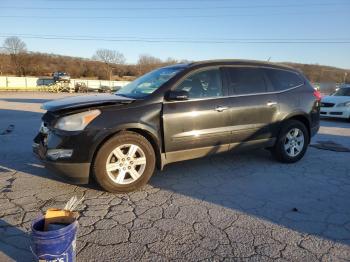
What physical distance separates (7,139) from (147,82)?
14.1 ft

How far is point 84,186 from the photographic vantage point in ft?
15.0

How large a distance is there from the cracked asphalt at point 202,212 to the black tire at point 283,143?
146mm

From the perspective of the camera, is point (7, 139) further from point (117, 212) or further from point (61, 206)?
point (117, 212)

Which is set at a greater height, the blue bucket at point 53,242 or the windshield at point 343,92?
the windshield at point 343,92

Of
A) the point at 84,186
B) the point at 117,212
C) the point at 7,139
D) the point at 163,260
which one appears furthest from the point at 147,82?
the point at 7,139

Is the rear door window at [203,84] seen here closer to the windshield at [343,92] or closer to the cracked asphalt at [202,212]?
the cracked asphalt at [202,212]

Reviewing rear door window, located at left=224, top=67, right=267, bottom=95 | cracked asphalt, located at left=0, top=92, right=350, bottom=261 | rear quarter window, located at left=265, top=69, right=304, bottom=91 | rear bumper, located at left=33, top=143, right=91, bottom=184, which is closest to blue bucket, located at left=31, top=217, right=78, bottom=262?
cracked asphalt, located at left=0, top=92, right=350, bottom=261

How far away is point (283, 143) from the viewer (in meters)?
5.83

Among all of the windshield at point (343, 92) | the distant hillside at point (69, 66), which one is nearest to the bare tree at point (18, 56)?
the distant hillside at point (69, 66)

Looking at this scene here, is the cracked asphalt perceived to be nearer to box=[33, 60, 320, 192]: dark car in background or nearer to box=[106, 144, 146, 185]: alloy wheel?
box=[106, 144, 146, 185]: alloy wheel

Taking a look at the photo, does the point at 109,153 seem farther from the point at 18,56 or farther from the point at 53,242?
the point at 18,56

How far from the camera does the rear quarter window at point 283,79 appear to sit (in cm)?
578

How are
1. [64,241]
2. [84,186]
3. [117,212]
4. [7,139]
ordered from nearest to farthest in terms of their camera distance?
1. [64,241]
2. [117,212]
3. [84,186]
4. [7,139]

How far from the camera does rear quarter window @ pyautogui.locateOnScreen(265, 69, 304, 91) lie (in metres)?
5.78
